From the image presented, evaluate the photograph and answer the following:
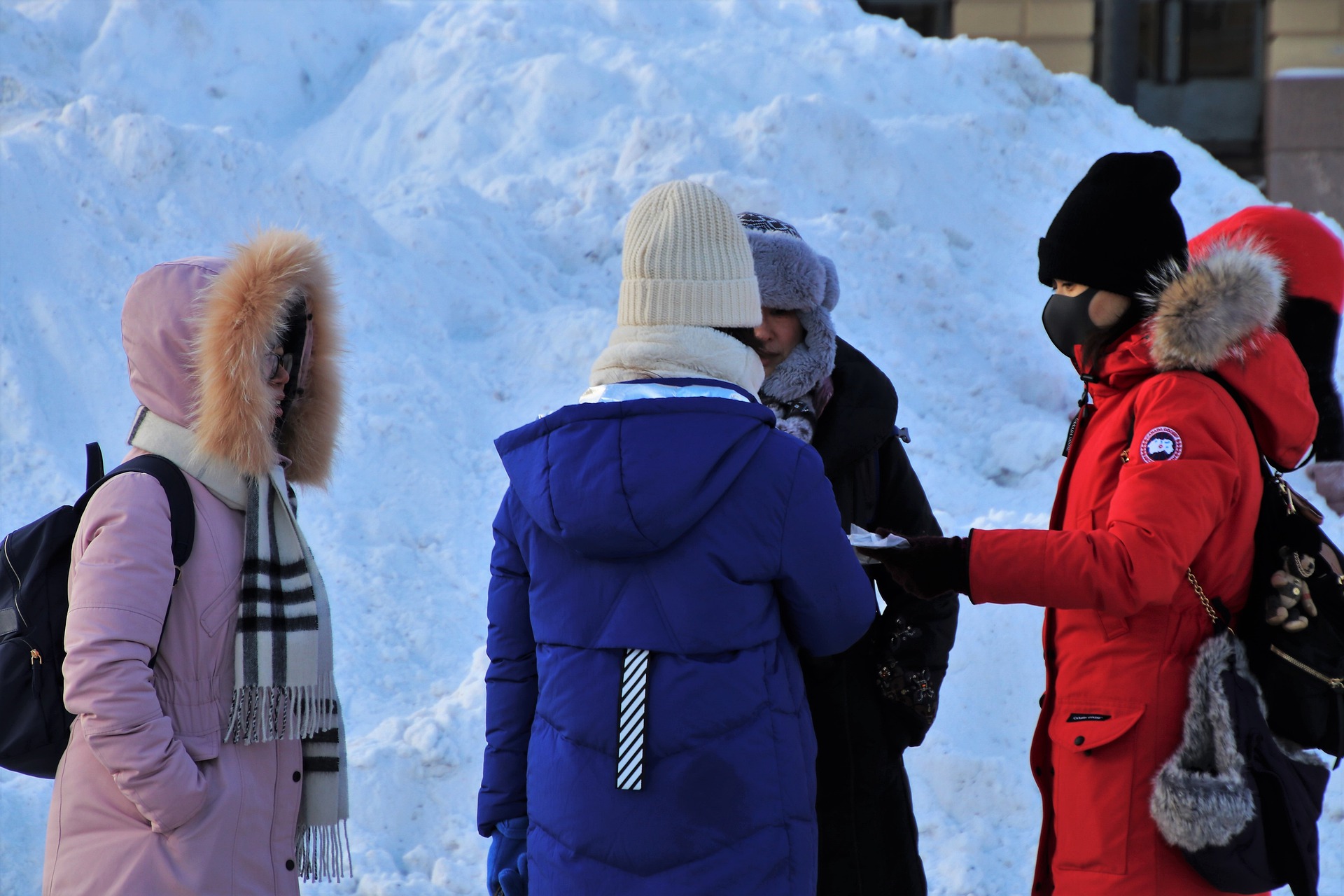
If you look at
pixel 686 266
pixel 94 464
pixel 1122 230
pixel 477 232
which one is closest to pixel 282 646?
pixel 94 464

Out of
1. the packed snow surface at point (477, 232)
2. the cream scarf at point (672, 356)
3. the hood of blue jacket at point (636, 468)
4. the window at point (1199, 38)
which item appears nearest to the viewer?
the hood of blue jacket at point (636, 468)

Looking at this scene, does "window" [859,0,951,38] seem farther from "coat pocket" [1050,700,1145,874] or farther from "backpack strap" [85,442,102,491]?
"backpack strap" [85,442,102,491]

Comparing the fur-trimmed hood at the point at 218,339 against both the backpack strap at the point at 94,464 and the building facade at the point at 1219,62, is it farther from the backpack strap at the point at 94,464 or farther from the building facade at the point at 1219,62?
the building facade at the point at 1219,62

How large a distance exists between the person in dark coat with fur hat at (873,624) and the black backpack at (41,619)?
1272 mm

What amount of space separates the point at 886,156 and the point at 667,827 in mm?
8000

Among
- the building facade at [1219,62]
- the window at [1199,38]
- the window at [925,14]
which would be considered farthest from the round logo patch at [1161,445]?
the window at [1199,38]

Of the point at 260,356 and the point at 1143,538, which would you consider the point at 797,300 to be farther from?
the point at 260,356

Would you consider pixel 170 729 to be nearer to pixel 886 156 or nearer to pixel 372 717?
pixel 372 717

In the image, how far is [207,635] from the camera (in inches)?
102

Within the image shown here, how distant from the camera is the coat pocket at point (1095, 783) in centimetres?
245

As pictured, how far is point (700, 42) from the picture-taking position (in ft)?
36.8

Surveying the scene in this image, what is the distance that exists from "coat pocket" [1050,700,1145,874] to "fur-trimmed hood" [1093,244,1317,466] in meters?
0.64

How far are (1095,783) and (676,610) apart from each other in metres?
0.98

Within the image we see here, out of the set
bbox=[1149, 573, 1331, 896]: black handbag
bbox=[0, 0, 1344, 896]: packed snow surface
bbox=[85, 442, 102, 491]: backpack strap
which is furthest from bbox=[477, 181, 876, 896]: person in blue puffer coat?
bbox=[0, 0, 1344, 896]: packed snow surface
